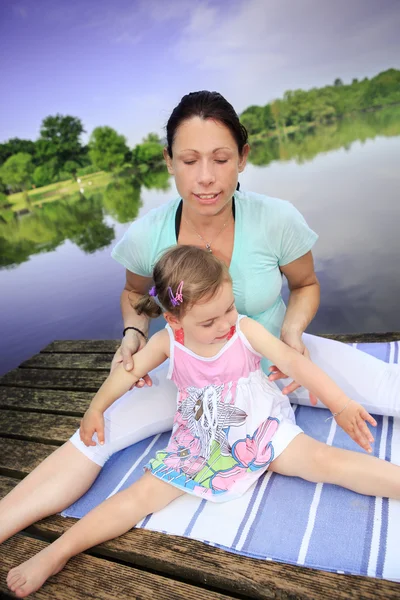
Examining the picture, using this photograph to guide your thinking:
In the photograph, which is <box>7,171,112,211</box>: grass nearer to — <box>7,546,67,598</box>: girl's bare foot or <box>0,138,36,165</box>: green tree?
<box>0,138,36,165</box>: green tree

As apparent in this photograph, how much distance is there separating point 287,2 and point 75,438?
73.0ft

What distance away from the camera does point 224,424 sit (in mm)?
1637

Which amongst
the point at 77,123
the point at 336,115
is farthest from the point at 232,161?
the point at 77,123

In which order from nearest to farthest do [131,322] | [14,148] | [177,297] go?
[177,297] → [131,322] → [14,148]

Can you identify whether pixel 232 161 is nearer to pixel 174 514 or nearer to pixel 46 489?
pixel 174 514

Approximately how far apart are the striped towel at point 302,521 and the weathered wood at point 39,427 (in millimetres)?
606

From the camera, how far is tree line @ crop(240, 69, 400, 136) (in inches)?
893

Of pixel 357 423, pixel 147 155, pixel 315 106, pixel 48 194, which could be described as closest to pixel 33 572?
pixel 357 423

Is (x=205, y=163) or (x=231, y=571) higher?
(x=205, y=163)

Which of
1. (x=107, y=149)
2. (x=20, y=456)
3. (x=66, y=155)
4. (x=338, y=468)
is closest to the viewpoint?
(x=338, y=468)

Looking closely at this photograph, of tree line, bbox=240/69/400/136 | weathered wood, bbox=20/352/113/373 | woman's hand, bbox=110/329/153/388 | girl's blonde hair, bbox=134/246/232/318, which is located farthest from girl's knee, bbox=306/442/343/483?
tree line, bbox=240/69/400/136

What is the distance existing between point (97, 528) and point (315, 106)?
2832 cm

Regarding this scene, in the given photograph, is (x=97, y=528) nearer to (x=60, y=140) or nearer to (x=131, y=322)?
(x=131, y=322)

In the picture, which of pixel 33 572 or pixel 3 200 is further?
pixel 3 200
